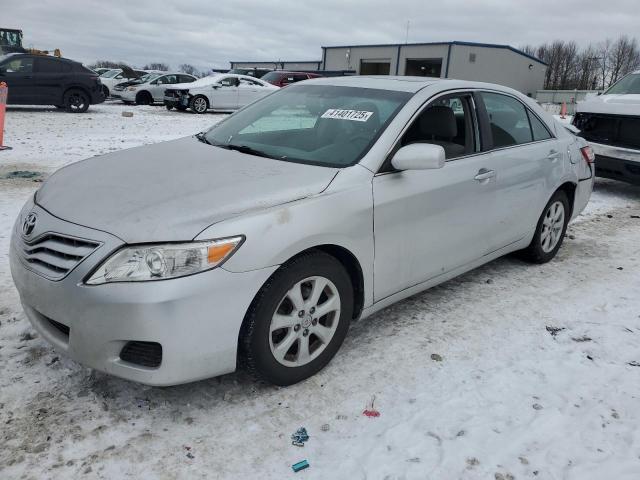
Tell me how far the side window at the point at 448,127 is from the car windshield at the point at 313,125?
176 millimetres

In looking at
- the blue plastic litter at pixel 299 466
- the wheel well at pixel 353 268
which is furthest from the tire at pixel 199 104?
the blue plastic litter at pixel 299 466

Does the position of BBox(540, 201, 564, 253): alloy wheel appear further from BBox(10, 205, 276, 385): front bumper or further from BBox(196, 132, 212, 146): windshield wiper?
BBox(10, 205, 276, 385): front bumper

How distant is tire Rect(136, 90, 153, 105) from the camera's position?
69.6ft

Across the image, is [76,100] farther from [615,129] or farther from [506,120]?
[506,120]

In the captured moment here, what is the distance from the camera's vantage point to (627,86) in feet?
28.2

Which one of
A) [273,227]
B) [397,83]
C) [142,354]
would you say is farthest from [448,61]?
[142,354]

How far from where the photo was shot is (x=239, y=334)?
2549mm

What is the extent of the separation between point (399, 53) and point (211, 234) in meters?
45.5

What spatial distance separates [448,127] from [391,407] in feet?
6.20

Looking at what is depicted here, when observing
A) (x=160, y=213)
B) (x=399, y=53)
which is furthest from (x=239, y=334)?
(x=399, y=53)

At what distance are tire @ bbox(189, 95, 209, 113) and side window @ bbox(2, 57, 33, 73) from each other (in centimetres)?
500

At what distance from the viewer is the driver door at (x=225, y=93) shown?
18.8 metres

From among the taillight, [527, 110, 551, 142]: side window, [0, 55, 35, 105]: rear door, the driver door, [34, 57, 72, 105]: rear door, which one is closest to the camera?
[527, 110, 551, 142]: side window

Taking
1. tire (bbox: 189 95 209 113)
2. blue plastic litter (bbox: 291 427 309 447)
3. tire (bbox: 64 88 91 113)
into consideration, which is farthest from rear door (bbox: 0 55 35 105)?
blue plastic litter (bbox: 291 427 309 447)
